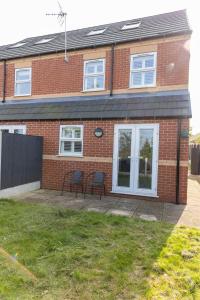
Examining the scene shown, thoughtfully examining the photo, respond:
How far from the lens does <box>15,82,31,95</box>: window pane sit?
11.0 meters

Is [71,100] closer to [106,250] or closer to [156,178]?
[156,178]

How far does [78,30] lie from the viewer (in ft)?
42.9

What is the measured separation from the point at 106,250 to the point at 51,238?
107cm

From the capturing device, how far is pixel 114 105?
29.1 ft

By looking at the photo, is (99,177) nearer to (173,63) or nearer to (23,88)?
(173,63)

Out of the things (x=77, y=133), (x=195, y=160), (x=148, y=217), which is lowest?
(x=148, y=217)

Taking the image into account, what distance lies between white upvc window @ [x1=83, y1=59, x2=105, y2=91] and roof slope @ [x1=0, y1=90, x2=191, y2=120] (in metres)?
0.48

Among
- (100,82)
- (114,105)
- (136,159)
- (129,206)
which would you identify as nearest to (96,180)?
(136,159)

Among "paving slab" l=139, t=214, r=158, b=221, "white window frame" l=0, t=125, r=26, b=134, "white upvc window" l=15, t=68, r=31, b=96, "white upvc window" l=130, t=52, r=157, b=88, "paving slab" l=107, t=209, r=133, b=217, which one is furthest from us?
"white upvc window" l=15, t=68, r=31, b=96

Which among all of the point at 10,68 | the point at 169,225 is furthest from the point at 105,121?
the point at 10,68

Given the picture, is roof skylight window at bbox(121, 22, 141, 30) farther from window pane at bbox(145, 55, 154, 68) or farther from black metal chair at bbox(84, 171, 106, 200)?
black metal chair at bbox(84, 171, 106, 200)

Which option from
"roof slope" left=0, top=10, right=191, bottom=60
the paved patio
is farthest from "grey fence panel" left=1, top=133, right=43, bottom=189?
"roof slope" left=0, top=10, right=191, bottom=60

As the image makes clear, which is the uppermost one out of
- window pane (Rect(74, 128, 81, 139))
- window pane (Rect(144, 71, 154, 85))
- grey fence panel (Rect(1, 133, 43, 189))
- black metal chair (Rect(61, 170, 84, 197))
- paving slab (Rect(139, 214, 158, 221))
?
window pane (Rect(144, 71, 154, 85))

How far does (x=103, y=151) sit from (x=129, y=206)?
7.89 feet
